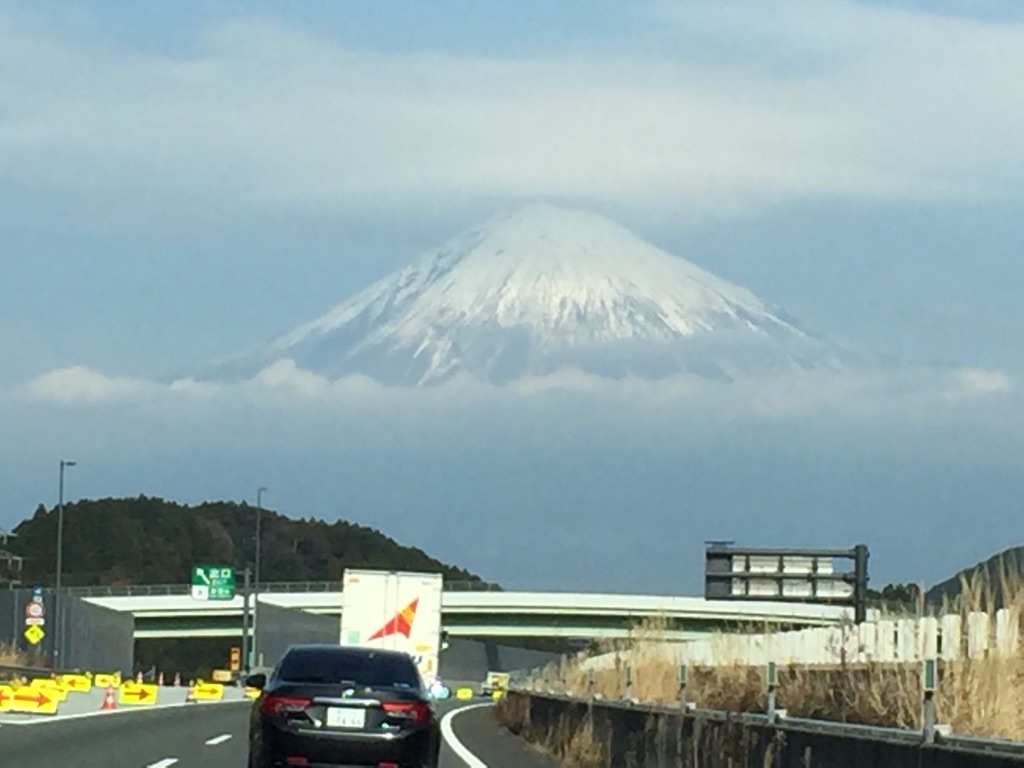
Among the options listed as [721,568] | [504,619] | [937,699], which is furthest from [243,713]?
[504,619]

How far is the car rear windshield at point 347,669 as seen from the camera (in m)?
19.1

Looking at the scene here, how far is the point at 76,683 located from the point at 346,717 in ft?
100

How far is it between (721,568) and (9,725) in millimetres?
32883

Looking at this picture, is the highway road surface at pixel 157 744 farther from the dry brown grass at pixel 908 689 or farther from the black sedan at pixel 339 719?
the dry brown grass at pixel 908 689

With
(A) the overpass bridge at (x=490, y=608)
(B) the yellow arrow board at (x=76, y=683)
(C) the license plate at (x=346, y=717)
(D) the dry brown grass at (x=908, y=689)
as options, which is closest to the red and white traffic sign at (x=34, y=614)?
(B) the yellow arrow board at (x=76, y=683)

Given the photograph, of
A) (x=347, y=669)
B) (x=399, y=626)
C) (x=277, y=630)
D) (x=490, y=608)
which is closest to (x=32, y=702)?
(x=399, y=626)

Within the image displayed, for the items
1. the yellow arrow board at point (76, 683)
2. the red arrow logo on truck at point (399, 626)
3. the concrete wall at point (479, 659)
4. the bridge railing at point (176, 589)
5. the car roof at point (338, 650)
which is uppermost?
the bridge railing at point (176, 589)

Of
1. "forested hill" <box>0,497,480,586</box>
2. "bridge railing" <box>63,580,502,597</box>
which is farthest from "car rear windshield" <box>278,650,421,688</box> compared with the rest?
"forested hill" <box>0,497,480,586</box>

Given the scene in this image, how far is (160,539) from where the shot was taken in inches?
7072

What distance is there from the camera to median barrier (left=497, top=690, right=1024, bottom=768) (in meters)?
11.7

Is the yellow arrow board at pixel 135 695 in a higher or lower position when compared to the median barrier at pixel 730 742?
lower

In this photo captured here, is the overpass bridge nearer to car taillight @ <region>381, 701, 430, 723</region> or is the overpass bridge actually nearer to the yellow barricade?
the yellow barricade

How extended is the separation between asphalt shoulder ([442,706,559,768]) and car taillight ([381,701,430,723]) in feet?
18.8

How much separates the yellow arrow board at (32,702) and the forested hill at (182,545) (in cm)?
11846
